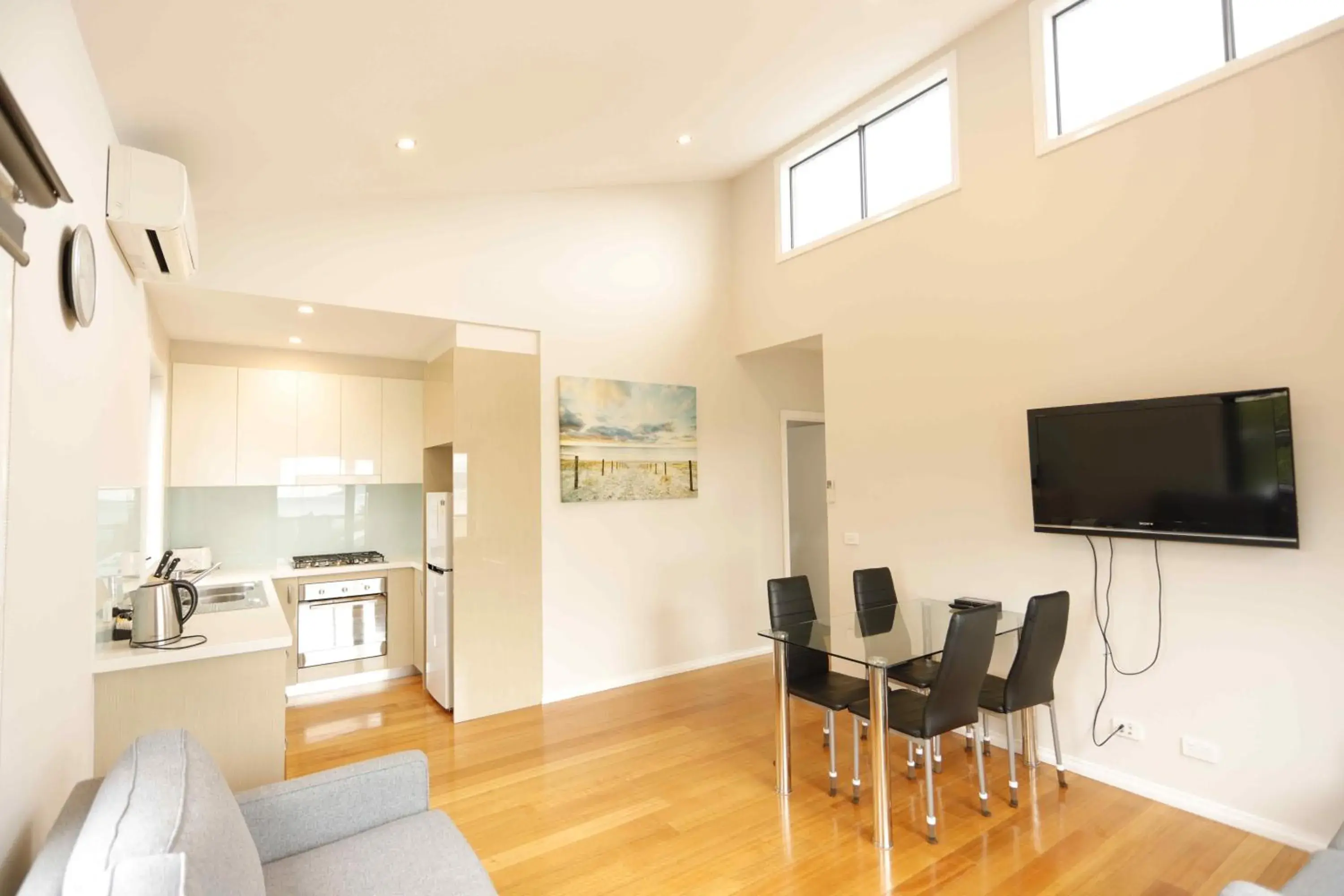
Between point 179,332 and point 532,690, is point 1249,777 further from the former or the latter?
point 179,332

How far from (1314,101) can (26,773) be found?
4569 mm

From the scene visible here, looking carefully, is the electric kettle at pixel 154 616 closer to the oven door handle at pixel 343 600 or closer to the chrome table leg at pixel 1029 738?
the oven door handle at pixel 343 600

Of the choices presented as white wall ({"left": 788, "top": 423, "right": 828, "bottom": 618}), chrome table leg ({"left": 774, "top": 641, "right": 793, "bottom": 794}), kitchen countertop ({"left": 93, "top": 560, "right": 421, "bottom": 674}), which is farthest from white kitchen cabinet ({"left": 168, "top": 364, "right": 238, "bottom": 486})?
white wall ({"left": 788, "top": 423, "right": 828, "bottom": 618})

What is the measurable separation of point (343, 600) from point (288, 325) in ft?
6.39

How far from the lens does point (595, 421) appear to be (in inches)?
186

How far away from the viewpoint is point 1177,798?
2.88 meters

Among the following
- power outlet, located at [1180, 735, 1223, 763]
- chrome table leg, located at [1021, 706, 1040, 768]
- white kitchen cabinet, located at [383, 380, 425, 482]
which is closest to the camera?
power outlet, located at [1180, 735, 1223, 763]

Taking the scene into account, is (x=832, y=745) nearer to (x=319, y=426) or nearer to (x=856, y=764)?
(x=856, y=764)

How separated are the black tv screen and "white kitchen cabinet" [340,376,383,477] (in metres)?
4.40

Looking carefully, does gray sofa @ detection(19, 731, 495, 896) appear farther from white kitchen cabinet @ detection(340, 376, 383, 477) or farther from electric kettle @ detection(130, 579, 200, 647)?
white kitchen cabinet @ detection(340, 376, 383, 477)

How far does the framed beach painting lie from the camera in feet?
15.1

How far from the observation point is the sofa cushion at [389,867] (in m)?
1.66

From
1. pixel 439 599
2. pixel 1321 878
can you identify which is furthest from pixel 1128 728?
pixel 439 599

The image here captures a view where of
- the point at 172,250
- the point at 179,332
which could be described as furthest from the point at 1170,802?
the point at 179,332
